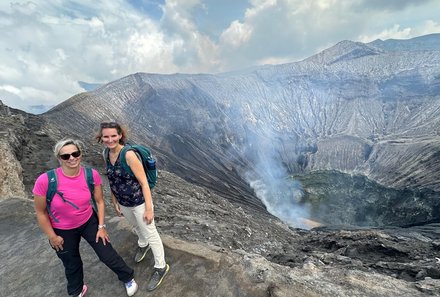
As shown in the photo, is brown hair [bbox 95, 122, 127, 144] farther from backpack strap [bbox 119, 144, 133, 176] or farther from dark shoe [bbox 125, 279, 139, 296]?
dark shoe [bbox 125, 279, 139, 296]

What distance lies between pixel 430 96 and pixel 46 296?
158m

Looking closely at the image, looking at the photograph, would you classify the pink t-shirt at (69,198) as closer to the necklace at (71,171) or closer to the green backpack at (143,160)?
the necklace at (71,171)

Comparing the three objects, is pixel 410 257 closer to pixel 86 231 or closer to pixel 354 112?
pixel 86 231

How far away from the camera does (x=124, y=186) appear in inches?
232

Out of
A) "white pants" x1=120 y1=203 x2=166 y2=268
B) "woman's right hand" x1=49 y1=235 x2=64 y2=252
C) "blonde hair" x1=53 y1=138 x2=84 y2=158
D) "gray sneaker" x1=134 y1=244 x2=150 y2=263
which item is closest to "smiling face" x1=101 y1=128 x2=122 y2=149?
"blonde hair" x1=53 y1=138 x2=84 y2=158

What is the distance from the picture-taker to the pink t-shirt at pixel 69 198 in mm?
5352

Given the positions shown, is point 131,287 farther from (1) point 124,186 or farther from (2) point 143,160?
(2) point 143,160

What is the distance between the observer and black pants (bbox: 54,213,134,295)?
5855 mm

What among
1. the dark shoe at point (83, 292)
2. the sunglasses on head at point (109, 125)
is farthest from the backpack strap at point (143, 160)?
the dark shoe at point (83, 292)

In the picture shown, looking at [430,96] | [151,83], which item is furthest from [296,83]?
[151,83]

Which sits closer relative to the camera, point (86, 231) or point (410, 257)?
point (86, 231)

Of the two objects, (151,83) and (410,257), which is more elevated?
(151,83)

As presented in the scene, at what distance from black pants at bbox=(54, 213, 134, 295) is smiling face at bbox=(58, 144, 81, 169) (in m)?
1.17

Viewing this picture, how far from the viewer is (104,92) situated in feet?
318
